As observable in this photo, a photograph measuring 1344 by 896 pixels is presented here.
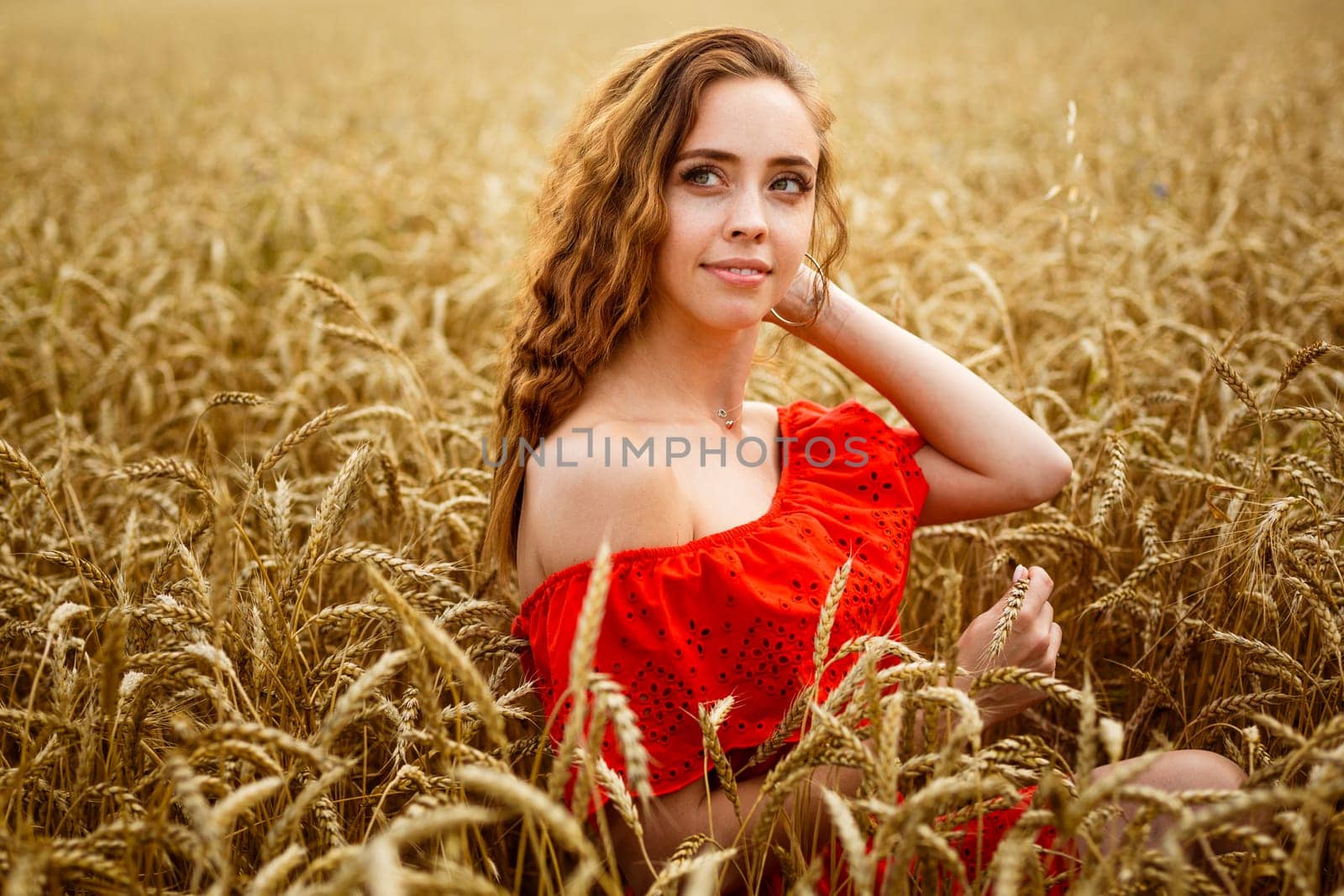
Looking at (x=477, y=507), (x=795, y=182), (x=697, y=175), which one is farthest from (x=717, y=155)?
(x=477, y=507)

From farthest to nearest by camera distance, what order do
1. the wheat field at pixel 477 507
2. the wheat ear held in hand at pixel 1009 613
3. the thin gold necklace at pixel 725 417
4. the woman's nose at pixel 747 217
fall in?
the thin gold necklace at pixel 725 417 < the woman's nose at pixel 747 217 < the wheat ear held in hand at pixel 1009 613 < the wheat field at pixel 477 507

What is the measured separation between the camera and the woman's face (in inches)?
60.0

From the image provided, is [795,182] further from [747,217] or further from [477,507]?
[477,507]

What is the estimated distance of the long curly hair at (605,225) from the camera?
1.54 meters

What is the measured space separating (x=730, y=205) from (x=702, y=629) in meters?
0.69

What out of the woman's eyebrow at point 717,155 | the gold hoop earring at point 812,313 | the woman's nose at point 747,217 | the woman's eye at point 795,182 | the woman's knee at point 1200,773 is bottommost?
the woman's knee at point 1200,773

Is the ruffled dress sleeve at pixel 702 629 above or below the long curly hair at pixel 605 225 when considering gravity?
below

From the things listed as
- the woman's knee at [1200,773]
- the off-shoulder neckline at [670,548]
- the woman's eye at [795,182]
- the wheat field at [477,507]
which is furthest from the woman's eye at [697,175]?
the woman's knee at [1200,773]

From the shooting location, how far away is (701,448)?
164 cm

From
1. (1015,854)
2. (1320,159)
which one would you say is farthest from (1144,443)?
(1320,159)

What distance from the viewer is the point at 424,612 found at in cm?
169

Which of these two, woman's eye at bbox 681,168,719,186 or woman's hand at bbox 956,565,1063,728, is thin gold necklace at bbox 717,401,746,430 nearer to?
woman's eye at bbox 681,168,719,186

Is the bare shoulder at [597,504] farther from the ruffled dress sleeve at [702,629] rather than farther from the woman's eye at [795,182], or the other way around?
the woman's eye at [795,182]

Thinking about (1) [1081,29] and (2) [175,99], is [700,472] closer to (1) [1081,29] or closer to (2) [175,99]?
(2) [175,99]
